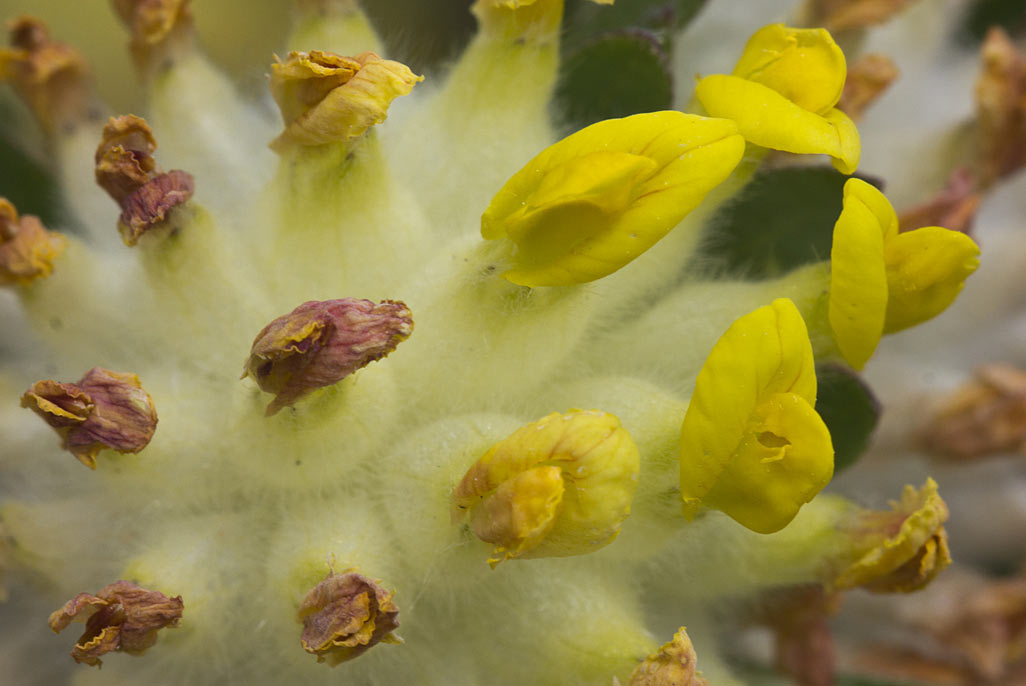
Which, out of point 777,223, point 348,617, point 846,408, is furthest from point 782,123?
point 348,617

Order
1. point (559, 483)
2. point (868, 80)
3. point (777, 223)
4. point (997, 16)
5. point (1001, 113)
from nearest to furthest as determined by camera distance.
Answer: point (559, 483), point (777, 223), point (868, 80), point (1001, 113), point (997, 16)

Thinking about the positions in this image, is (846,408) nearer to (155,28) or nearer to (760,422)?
(760,422)

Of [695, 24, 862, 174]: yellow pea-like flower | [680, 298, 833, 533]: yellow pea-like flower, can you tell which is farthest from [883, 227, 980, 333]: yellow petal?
[680, 298, 833, 533]: yellow pea-like flower

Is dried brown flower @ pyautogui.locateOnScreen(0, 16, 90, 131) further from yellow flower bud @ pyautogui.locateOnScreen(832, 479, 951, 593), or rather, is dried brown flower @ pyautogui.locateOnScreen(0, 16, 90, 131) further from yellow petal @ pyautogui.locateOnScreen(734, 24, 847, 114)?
yellow flower bud @ pyautogui.locateOnScreen(832, 479, 951, 593)

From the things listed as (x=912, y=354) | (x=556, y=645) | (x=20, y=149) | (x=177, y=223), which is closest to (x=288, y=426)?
(x=177, y=223)

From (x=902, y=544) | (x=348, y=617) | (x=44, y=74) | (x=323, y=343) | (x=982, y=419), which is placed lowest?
(x=982, y=419)

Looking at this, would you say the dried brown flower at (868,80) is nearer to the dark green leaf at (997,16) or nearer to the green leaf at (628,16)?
the green leaf at (628,16)

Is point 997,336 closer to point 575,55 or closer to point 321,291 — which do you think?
point 575,55

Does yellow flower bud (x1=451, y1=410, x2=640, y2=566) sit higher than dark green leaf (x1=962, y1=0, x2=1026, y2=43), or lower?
higher
